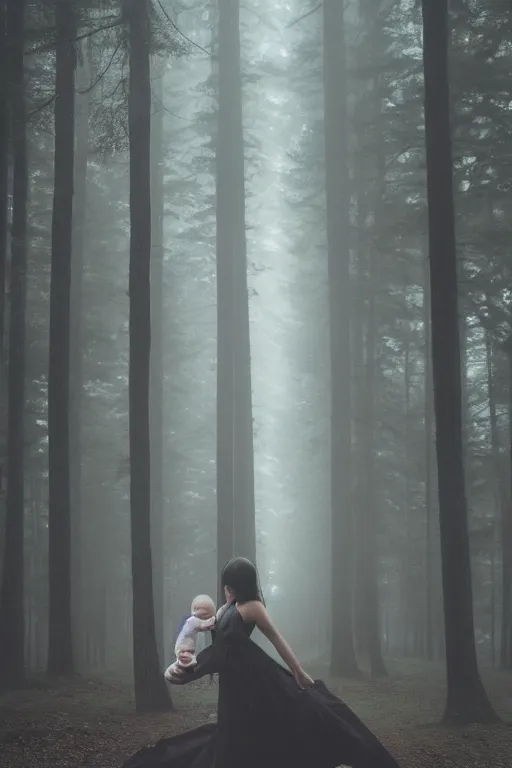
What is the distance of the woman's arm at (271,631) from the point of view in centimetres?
533

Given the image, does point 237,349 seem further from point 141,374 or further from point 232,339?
point 141,374

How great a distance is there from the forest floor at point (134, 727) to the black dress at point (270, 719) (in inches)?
168

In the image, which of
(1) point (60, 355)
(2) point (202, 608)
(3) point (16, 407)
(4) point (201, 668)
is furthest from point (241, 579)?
(3) point (16, 407)

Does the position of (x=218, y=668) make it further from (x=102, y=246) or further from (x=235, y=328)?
(x=102, y=246)

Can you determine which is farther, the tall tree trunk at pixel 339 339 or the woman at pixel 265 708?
the tall tree trunk at pixel 339 339

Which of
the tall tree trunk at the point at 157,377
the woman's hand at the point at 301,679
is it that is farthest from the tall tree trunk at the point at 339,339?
the woman's hand at the point at 301,679

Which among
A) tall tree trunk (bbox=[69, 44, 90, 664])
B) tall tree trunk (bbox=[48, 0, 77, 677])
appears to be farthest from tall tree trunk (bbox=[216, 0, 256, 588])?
tall tree trunk (bbox=[48, 0, 77, 677])

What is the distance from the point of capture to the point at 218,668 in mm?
5453

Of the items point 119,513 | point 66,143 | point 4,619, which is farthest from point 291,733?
point 119,513

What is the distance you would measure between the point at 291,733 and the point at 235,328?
47.9ft

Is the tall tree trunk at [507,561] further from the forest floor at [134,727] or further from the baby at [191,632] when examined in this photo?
the baby at [191,632]

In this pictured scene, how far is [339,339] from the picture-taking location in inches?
727

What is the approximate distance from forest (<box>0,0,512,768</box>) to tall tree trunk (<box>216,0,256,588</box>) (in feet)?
0.19

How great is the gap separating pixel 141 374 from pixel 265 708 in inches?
300
